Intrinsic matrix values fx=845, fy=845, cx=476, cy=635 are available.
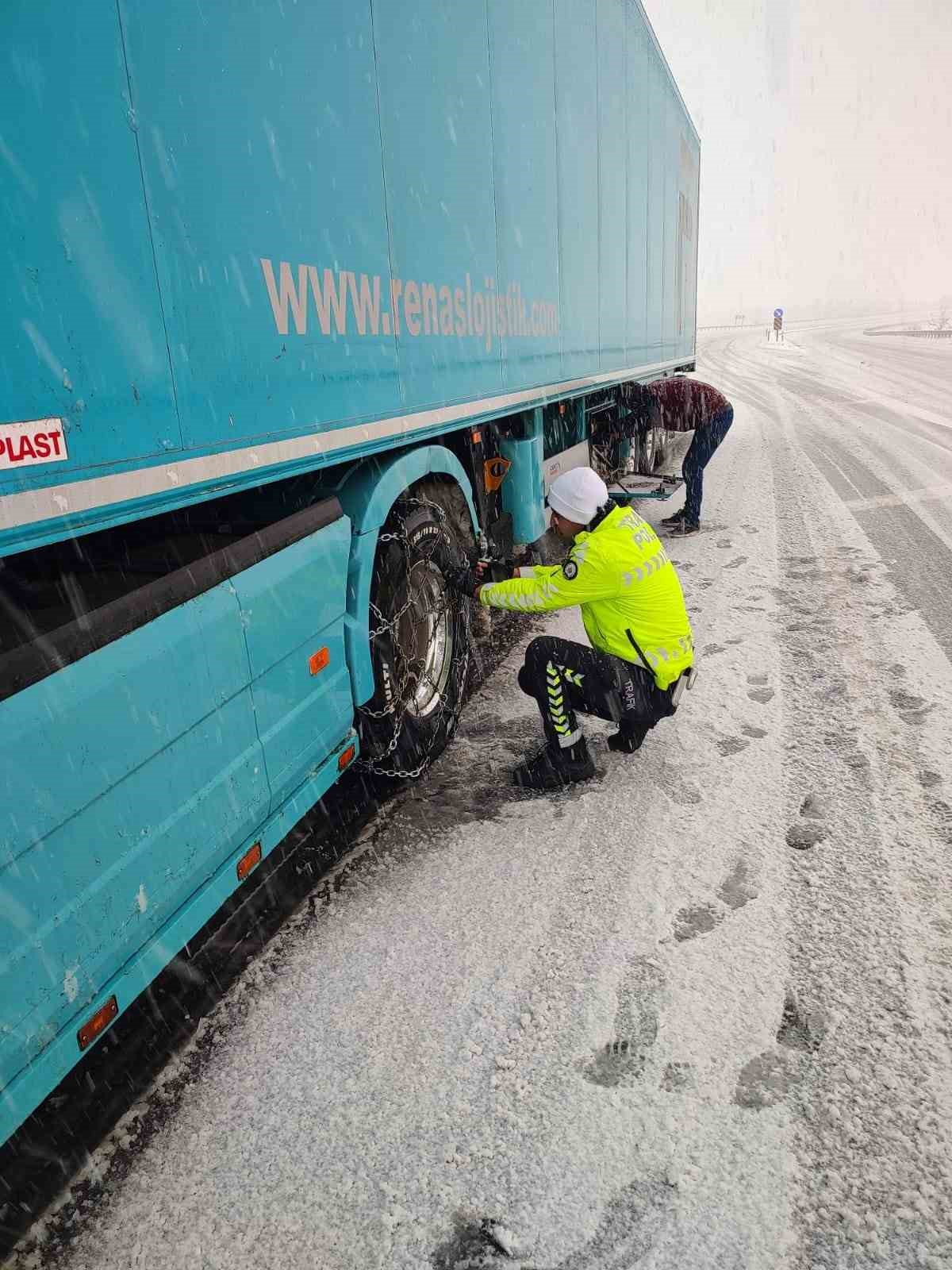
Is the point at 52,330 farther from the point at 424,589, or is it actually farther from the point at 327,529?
the point at 424,589

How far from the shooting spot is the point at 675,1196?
1721mm

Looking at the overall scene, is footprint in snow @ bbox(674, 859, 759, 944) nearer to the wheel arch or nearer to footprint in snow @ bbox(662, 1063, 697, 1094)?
footprint in snow @ bbox(662, 1063, 697, 1094)

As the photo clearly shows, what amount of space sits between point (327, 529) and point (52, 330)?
3.95 feet

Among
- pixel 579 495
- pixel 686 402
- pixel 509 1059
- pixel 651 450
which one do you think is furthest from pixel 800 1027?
pixel 651 450

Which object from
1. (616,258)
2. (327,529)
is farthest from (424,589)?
(616,258)

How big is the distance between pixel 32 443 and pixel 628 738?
259 centimetres

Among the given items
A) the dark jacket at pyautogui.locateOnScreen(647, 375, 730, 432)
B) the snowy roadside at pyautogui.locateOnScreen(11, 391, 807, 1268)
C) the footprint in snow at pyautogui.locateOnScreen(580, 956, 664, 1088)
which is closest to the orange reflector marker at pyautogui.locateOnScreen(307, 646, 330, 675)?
the snowy roadside at pyautogui.locateOnScreen(11, 391, 807, 1268)

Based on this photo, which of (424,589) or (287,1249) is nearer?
(287,1249)

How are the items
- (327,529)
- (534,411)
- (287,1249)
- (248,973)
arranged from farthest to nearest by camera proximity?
(534,411), (327,529), (248,973), (287,1249)

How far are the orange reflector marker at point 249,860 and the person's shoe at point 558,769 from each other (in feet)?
4.27

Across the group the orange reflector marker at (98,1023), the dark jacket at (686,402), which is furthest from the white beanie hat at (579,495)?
the dark jacket at (686,402)

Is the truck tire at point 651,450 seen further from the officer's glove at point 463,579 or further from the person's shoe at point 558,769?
the person's shoe at point 558,769

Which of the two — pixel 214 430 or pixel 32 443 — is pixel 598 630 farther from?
pixel 32 443

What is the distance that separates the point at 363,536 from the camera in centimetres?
291
